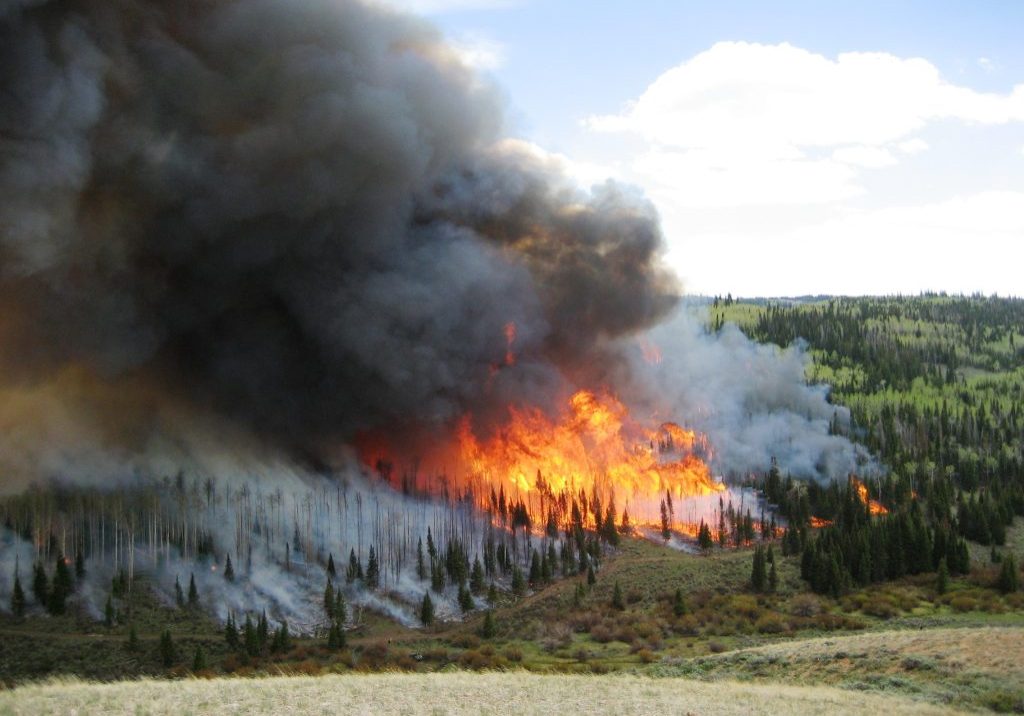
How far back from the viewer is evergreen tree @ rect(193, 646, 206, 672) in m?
74.9

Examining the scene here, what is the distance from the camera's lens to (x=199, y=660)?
7569 cm

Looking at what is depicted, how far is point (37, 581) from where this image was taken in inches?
3450

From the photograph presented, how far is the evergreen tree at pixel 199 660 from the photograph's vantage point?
2950 inches

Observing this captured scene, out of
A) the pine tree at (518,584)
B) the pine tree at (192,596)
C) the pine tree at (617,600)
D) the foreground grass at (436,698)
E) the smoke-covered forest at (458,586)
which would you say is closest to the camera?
the foreground grass at (436,698)

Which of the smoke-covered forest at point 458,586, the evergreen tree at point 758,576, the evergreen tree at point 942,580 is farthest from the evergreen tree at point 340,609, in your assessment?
the evergreen tree at point 942,580

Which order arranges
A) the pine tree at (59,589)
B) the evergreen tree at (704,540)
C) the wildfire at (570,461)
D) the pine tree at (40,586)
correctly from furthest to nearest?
the evergreen tree at (704,540) → the wildfire at (570,461) → the pine tree at (40,586) → the pine tree at (59,589)

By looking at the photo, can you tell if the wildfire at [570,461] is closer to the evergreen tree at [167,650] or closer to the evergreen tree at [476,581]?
the evergreen tree at [476,581]

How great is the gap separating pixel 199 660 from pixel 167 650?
4.92 m

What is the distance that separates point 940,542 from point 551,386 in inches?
1987

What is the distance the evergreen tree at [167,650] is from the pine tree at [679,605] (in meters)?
44.5

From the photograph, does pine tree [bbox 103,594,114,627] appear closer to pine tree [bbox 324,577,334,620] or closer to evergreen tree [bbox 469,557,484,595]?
pine tree [bbox 324,577,334,620]

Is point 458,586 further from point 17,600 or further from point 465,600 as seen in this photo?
point 17,600

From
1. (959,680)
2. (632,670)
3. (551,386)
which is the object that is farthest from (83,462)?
(959,680)

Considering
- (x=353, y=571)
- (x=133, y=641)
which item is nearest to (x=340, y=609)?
(x=353, y=571)
